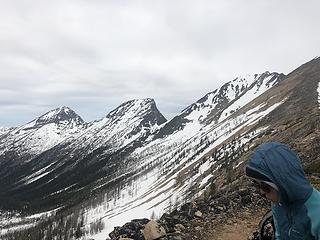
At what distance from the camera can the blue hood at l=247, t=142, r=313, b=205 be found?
3.76m

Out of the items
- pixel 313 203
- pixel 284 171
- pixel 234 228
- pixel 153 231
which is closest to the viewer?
pixel 284 171

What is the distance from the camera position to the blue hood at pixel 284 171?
148 inches

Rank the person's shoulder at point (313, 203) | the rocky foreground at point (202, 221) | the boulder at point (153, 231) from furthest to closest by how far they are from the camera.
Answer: the rocky foreground at point (202, 221) → the boulder at point (153, 231) → the person's shoulder at point (313, 203)

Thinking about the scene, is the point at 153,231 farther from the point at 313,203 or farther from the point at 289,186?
the point at 289,186

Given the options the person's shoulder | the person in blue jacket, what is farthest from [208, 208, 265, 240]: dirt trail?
the person's shoulder

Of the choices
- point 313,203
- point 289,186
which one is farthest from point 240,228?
point 289,186

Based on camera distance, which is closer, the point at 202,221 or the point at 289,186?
the point at 289,186

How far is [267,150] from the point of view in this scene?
389 cm

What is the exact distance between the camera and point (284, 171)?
147 inches

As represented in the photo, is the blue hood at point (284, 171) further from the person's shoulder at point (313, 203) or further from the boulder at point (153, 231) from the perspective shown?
the boulder at point (153, 231)

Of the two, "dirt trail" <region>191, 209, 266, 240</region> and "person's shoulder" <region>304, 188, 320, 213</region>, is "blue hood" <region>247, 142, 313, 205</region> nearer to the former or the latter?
"person's shoulder" <region>304, 188, 320, 213</region>

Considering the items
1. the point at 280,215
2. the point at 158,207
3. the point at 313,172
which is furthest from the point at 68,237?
the point at 280,215

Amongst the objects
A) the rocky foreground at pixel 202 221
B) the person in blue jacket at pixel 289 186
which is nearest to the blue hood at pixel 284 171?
the person in blue jacket at pixel 289 186

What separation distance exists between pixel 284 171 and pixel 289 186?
0.47ft
